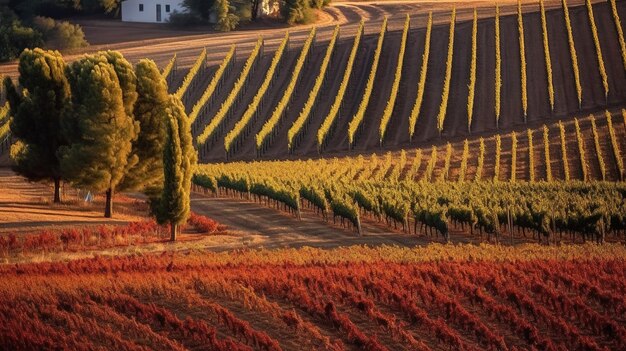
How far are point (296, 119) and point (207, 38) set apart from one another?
31878 mm

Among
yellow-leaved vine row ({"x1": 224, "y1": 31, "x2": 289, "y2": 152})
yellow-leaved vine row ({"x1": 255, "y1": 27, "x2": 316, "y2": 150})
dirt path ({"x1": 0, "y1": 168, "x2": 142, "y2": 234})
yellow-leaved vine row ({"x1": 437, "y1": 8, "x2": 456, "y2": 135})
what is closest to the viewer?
dirt path ({"x1": 0, "y1": 168, "x2": 142, "y2": 234})

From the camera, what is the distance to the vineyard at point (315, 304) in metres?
33.0

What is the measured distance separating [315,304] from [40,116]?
2526cm

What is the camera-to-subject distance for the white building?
440 feet

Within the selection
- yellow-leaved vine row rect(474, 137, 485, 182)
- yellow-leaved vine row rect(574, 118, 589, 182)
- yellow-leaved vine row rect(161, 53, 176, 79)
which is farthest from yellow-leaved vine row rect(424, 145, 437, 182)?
yellow-leaved vine row rect(161, 53, 176, 79)

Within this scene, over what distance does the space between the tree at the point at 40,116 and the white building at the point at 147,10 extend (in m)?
77.2

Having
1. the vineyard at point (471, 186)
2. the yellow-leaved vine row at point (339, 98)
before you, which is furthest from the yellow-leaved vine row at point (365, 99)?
the vineyard at point (471, 186)

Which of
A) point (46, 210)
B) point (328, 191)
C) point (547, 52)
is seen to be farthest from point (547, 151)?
point (46, 210)

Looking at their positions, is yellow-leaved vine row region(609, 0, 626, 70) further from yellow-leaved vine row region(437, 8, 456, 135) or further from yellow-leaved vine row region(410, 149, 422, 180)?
yellow-leaved vine row region(410, 149, 422, 180)

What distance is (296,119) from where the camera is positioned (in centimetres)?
9306

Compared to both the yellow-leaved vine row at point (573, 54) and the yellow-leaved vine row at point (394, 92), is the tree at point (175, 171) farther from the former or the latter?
the yellow-leaved vine row at point (573, 54)

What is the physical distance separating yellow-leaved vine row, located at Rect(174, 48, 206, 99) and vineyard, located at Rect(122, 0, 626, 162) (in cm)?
20

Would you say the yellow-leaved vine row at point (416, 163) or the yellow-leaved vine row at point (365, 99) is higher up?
the yellow-leaved vine row at point (365, 99)

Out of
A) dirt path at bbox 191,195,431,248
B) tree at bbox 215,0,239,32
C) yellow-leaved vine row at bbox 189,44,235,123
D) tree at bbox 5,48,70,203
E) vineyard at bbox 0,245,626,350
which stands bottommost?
vineyard at bbox 0,245,626,350
